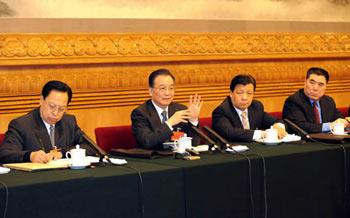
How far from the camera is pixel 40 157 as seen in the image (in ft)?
14.6

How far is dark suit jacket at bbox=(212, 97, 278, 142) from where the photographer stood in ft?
18.8

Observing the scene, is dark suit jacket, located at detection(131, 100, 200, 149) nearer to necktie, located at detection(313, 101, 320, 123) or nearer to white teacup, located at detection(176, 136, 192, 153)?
white teacup, located at detection(176, 136, 192, 153)

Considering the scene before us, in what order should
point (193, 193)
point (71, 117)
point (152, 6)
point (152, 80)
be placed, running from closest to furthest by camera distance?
1. point (193, 193)
2. point (71, 117)
3. point (152, 80)
4. point (152, 6)

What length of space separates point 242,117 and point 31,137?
193cm

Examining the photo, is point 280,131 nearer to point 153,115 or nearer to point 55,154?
point 153,115

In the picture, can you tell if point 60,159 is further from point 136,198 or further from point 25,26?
point 25,26

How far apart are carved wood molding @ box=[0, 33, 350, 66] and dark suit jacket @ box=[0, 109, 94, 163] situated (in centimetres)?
136

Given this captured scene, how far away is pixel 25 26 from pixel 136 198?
2812mm

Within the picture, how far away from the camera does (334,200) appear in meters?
5.00

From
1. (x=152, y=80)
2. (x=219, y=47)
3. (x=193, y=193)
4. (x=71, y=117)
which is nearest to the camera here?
(x=193, y=193)

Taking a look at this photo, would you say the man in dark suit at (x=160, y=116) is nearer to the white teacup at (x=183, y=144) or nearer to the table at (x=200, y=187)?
the white teacup at (x=183, y=144)

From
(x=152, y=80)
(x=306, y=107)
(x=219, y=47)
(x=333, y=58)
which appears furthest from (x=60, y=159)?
(x=333, y=58)

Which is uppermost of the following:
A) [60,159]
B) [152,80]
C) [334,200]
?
[152,80]

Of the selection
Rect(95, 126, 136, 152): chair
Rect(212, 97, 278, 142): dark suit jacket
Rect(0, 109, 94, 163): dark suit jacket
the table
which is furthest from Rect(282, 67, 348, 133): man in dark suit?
Rect(0, 109, 94, 163): dark suit jacket
